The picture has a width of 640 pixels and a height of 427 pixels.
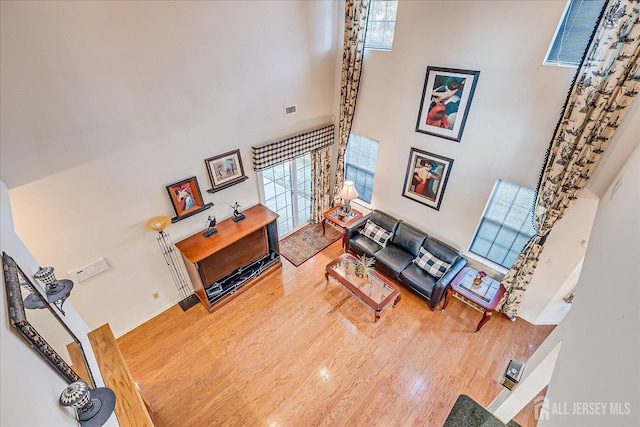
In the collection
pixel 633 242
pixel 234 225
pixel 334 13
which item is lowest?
pixel 234 225

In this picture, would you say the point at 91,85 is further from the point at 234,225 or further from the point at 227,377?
the point at 227,377

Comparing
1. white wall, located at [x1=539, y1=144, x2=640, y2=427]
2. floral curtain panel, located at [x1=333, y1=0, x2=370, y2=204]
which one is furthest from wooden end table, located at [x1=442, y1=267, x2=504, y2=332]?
floral curtain panel, located at [x1=333, y1=0, x2=370, y2=204]

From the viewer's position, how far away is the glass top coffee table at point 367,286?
4449 millimetres

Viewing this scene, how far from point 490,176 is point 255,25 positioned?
3.92m

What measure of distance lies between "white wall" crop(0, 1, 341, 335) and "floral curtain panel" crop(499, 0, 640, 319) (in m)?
3.65

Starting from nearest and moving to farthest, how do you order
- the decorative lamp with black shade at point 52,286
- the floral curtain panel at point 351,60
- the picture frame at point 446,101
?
the decorative lamp with black shade at point 52,286
the picture frame at point 446,101
the floral curtain panel at point 351,60

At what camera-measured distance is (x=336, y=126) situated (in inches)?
229

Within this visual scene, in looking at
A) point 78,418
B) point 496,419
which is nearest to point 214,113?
point 78,418

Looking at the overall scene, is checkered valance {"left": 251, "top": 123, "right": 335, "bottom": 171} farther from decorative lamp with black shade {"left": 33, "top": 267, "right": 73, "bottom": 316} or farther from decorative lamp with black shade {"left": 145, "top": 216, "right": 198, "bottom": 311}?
decorative lamp with black shade {"left": 33, "top": 267, "right": 73, "bottom": 316}

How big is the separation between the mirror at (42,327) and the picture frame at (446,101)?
15.7ft

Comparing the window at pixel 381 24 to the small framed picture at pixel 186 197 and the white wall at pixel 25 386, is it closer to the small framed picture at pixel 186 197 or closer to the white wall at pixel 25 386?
the small framed picture at pixel 186 197

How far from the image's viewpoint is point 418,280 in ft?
15.5

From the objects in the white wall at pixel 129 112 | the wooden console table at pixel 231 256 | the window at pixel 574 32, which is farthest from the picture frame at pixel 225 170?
the window at pixel 574 32

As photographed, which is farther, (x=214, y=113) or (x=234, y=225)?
(x=234, y=225)
